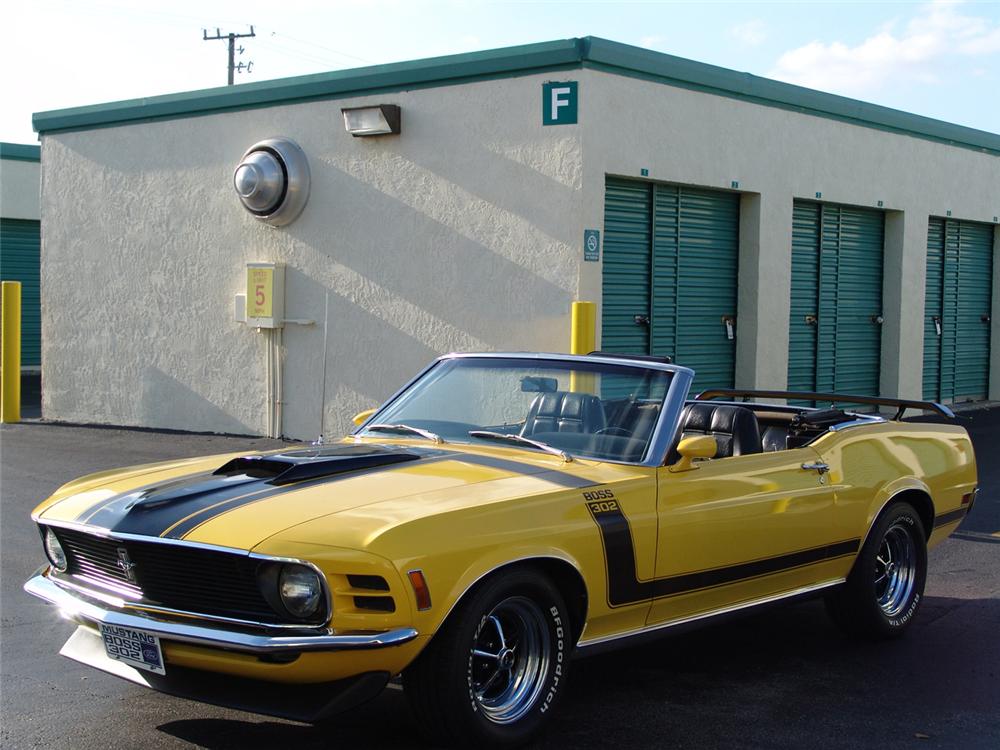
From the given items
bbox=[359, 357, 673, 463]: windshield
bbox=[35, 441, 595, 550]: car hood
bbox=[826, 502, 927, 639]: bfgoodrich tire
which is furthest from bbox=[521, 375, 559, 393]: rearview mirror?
bbox=[826, 502, 927, 639]: bfgoodrich tire

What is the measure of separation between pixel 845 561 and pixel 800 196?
32.3 ft

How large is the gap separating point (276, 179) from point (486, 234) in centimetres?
284

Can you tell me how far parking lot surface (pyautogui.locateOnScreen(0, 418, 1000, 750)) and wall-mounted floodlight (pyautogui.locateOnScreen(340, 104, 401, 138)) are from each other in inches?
277

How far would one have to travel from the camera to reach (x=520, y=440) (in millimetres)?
5355

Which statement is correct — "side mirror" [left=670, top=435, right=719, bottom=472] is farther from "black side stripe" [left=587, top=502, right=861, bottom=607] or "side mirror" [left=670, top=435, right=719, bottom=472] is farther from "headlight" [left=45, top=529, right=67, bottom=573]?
"headlight" [left=45, top=529, right=67, bottom=573]

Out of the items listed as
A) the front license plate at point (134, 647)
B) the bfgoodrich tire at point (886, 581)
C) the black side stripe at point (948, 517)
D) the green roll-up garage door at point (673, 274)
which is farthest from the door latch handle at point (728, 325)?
the front license plate at point (134, 647)

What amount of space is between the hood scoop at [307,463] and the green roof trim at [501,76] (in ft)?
24.8

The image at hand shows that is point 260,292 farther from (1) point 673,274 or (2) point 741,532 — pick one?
(2) point 741,532

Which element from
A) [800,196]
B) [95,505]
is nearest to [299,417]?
[800,196]

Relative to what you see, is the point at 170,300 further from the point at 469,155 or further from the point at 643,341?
the point at 643,341

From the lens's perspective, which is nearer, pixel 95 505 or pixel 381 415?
pixel 95 505

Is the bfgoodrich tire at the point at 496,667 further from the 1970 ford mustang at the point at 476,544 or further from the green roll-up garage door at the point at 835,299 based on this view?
the green roll-up garage door at the point at 835,299

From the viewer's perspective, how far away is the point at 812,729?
475cm

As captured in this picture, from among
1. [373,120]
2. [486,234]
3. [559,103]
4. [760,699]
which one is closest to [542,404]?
[760,699]
